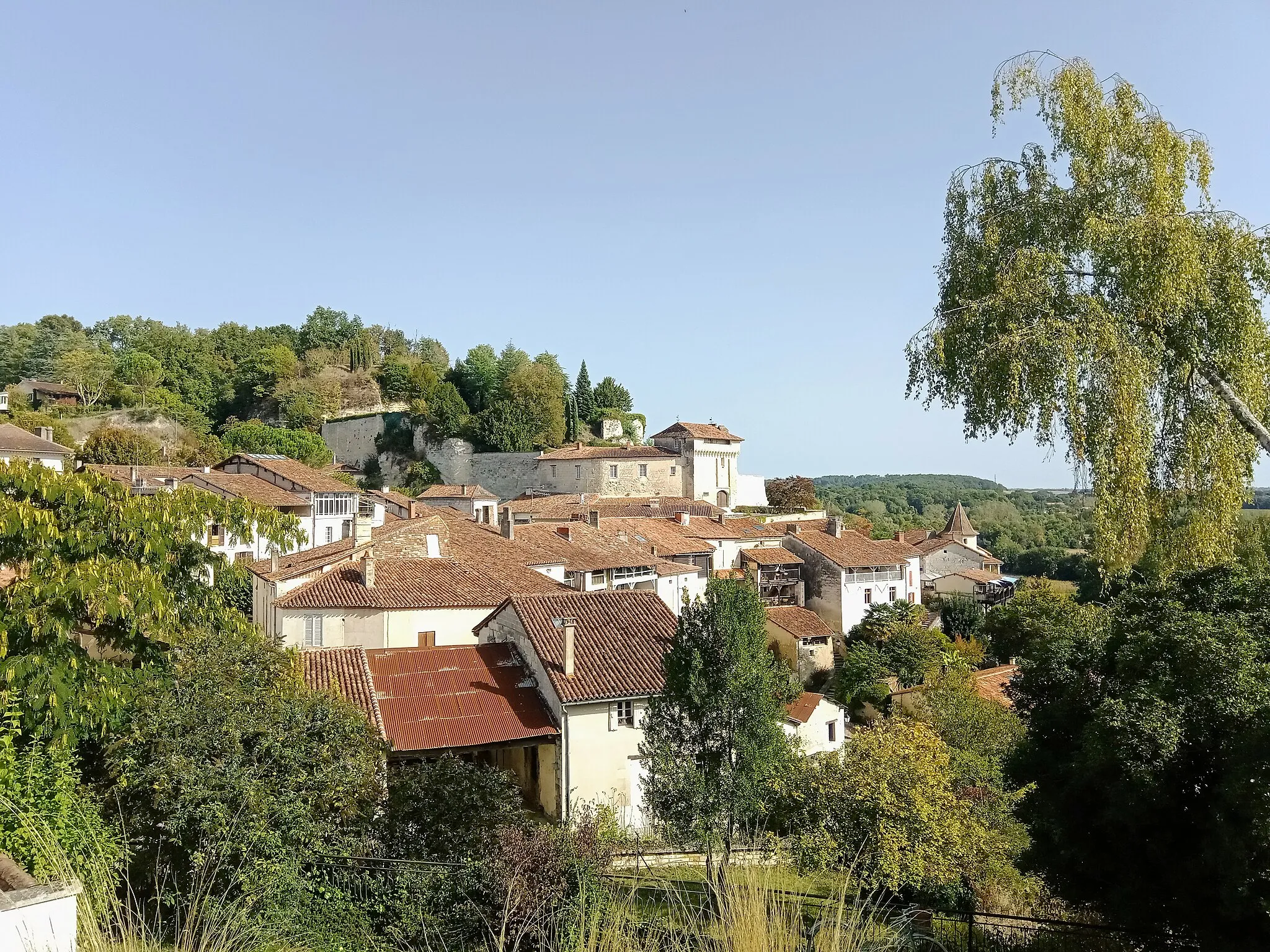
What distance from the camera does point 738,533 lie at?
47625 mm

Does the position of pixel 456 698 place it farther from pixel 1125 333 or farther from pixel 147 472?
pixel 147 472

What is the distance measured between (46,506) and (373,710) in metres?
7.68

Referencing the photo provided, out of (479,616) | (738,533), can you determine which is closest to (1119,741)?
(479,616)

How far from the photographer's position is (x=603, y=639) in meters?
18.6

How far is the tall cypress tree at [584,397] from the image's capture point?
74750 millimetres

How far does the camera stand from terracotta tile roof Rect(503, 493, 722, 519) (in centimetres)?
4806

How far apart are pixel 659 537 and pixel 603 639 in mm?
21954

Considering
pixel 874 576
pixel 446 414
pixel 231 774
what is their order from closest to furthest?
pixel 231 774 < pixel 874 576 < pixel 446 414

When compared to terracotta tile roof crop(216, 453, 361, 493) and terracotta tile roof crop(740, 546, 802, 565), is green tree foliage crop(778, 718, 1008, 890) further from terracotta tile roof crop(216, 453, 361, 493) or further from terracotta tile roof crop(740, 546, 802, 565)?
terracotta tile roof crop(216, 453, 361, 493)

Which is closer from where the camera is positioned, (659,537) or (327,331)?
(659,537)

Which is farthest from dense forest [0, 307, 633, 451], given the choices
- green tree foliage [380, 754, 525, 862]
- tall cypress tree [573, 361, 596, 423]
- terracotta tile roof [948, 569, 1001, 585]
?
green tree foliage [380, 754, 525, 862]

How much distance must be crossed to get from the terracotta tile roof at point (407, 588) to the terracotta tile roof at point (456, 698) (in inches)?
143

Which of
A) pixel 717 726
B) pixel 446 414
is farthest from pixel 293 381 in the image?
pixel 717 726

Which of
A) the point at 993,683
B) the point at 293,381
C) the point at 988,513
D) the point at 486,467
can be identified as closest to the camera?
the point at 993,683
